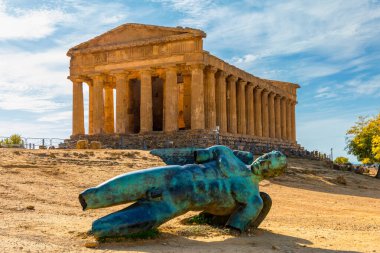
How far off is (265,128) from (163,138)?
71.6 feet

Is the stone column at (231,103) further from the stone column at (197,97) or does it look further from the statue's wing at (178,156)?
the statue's wing at (178,156)

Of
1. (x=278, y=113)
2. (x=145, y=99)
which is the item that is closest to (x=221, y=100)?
(x=145, y=99)

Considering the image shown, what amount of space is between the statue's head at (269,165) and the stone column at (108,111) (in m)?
42.2

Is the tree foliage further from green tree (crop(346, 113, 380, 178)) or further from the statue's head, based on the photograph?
the statue's head

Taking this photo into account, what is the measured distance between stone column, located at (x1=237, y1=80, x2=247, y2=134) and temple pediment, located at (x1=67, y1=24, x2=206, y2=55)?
12.7 metres

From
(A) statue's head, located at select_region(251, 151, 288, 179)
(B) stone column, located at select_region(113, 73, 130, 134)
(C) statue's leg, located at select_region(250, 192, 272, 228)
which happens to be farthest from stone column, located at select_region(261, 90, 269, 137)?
(A) statue's head, located at select_region(251, 151, 288, 179)

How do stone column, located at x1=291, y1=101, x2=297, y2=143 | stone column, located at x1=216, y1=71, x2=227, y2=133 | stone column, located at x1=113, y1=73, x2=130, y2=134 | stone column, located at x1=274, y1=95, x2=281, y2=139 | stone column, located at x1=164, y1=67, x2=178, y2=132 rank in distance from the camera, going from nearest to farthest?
stone column, located at x1=164, y1=67, x2=178, y2=132
stone column, located at x1=113, y1=73, x2=130, y2=134
stone column, located at x1=216, y1=71, x2=227, y2=133
stone column, located at x1=274, y1=95, x2=281, y2=139
stone column, located at x1=291, y1=101, x2=297, y2=143

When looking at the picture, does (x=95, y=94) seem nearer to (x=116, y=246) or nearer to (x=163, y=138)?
(x=163, y=138)

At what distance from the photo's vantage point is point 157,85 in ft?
178

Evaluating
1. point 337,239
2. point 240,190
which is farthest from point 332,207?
point 240,190

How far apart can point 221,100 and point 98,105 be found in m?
12.5

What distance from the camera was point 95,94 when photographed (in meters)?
49.2

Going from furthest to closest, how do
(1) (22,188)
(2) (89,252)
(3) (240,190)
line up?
(1) (22,188), (3) (240,190), (2) (89,252)

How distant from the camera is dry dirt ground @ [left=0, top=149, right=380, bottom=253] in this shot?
9.14 meters
